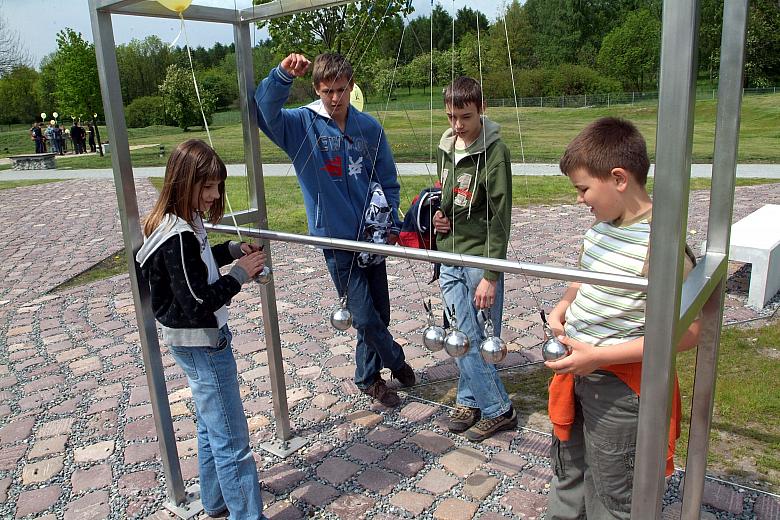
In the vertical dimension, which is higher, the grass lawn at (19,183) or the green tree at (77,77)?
the green tree at (77,77)

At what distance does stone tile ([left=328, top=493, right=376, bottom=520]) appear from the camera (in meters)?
2.72

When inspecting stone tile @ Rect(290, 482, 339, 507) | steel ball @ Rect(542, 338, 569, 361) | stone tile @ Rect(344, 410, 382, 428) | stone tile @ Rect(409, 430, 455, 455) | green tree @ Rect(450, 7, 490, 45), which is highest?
green tree @ Rect(450, 7, 490, 45)

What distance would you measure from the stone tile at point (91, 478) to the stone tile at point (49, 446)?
0.32 metres

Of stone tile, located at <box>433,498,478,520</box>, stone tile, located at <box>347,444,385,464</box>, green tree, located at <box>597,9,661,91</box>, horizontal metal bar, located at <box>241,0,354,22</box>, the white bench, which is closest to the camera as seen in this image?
horizontal metal bar, located at <box>241,0,354,22</box>

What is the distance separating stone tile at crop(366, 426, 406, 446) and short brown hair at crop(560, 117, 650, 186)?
1.96 metres

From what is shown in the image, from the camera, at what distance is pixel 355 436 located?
3365 mm

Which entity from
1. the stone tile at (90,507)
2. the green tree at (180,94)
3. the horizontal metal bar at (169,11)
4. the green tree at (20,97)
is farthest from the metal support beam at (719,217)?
the green tree at (20,97)

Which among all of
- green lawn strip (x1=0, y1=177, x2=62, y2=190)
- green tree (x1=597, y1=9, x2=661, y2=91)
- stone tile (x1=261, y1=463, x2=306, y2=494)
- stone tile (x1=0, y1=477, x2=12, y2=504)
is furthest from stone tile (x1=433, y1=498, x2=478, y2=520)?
green lawn strip (x1=0, y1=177, x2=62, y2=190)

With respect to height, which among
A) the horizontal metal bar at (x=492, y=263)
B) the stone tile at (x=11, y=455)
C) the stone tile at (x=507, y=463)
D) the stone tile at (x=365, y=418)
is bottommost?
the stone tile at (x=11, y=455)

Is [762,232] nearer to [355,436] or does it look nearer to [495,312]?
[495,312]

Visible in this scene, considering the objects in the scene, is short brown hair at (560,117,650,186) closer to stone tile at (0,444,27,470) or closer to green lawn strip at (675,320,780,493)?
green lawn strip at (675,320,780,493)

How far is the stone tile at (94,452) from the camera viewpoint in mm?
3306

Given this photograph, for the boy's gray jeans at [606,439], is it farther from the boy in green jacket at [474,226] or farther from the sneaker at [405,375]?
the sneaker at [405,375]

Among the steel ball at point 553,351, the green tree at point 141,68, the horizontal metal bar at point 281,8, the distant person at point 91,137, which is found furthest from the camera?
the distant person at point 91,137
